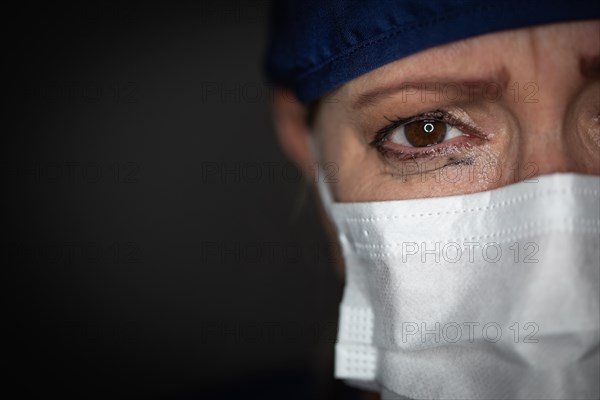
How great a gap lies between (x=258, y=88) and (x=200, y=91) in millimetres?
247

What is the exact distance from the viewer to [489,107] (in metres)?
1.02

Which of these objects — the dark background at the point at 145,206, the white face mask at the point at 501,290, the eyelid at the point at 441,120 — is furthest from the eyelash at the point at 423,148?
the dark background at the point at 145,206

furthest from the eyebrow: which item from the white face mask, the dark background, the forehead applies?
the dark background

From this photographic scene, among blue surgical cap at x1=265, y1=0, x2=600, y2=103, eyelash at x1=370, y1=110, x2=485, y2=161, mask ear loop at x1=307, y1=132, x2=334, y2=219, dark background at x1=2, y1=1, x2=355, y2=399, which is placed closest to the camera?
blue surgical cap at x1=265, y1=0, x2=600, y2=103

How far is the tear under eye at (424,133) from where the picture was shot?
1.11 metres

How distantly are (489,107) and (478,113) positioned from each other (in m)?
0.02

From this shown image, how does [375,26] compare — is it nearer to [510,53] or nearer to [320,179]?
[510,53]

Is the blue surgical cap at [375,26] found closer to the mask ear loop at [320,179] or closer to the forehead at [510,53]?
the forehead at [510,53]

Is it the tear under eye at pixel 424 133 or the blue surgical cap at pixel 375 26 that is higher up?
the blue surgical cap at pixel 375 26

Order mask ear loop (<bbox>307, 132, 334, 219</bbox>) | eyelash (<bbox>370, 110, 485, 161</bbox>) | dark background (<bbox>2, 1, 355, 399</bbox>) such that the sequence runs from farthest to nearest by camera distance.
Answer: dark background (<bbox>2, 1, 355, 399</bbox>)
mask ear loop (<bbox>307, 132, 334, 219</bbox>)
eyelash (<bbox>370, 110, 485, 161</bbox>)

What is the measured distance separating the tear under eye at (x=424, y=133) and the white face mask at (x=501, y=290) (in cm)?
14

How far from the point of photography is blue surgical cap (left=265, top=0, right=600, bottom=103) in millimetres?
969

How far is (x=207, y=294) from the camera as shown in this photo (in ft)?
8.29

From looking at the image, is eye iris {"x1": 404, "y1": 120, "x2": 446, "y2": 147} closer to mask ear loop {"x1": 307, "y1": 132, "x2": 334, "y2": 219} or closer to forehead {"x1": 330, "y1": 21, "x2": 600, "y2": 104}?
forehead {"x1": 330, "y1": 21, "x2": 600, "y2": 104}
